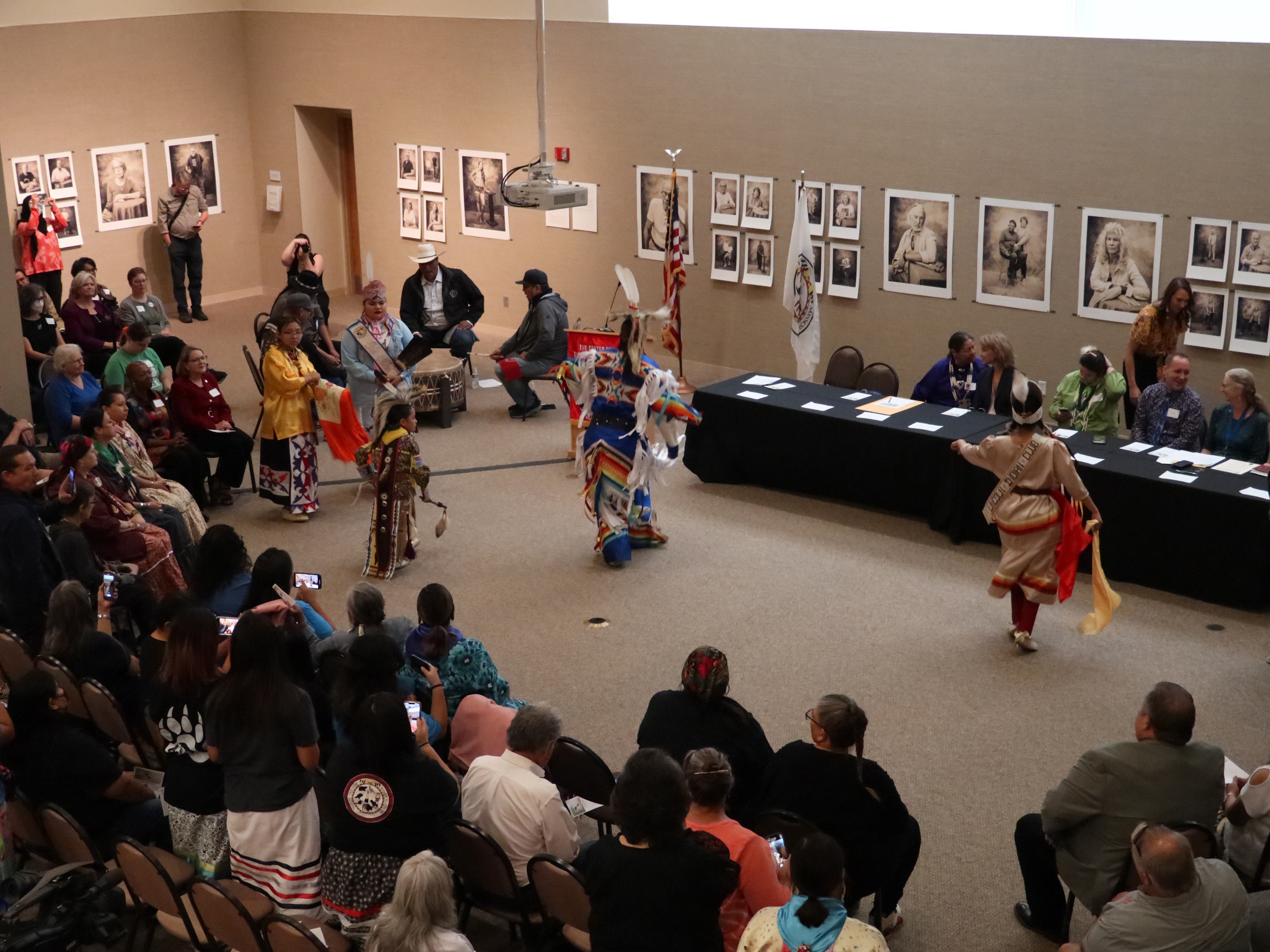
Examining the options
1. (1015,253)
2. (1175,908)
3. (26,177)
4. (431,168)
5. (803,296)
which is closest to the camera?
(1175,908)

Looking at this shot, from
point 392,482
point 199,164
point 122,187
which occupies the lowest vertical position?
point 392,482

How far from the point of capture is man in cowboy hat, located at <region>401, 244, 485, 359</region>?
1188cm

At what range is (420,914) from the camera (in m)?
3.55

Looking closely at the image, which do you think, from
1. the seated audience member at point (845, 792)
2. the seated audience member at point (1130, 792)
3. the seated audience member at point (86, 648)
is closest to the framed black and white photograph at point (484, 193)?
the seated audience member at point (86, 648)

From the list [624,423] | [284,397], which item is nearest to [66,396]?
[284,397]

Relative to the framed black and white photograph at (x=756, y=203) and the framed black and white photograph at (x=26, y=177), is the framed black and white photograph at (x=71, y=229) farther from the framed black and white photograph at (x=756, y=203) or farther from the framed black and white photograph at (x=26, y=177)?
the framed black and white photograph at (x=756, y=203)

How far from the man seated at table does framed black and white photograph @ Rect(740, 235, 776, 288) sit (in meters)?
2.85

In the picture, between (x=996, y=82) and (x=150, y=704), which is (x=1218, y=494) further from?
(x=150, y=704)

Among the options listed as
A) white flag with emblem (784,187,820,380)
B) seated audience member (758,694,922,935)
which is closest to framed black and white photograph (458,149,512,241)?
white flag with emblem (784,187,820,380)

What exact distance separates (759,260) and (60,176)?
7.54 meters

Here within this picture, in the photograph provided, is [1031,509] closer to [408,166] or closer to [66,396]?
[66,396]

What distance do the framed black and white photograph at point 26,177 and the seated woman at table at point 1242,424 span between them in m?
11.5

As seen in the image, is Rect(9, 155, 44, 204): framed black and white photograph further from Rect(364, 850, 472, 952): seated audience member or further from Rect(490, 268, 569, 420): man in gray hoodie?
Rect(364, 850, 472, 952): seated audience member

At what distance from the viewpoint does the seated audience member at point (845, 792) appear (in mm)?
4309
